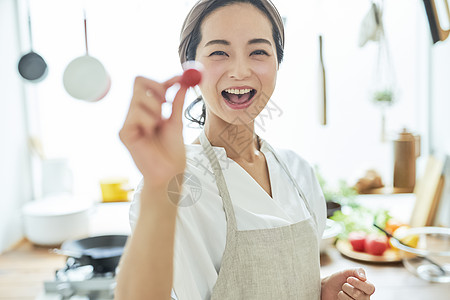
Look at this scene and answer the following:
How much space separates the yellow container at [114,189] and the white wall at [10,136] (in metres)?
0.36

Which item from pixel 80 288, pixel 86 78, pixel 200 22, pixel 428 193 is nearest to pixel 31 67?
pixel 86 78

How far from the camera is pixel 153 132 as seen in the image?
1.48 ft

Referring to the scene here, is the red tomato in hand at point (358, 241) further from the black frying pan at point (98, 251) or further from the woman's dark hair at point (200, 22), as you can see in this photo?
the woman's dark hair at point (200, 22)

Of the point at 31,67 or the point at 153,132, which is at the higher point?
the point at 31,67

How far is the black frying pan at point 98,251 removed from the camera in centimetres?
138

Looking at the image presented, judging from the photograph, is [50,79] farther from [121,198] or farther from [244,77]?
[244,77]

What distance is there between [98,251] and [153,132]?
1207 mm

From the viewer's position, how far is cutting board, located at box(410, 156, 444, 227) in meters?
1.79

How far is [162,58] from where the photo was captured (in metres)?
2.00

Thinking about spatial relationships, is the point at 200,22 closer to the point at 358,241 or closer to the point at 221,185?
the point at 221,185

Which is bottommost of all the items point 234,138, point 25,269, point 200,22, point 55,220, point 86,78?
point 25,269

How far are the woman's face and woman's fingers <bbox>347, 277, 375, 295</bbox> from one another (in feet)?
1.30

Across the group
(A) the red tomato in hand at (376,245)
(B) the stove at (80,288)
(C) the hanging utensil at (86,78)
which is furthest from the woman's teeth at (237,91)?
(A) the red tomato in hand at (376,245)

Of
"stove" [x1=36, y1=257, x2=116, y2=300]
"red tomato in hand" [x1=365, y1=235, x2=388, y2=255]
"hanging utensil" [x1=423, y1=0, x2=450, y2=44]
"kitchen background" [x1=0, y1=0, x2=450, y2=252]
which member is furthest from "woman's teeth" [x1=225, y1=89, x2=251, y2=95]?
"kitchen background" [x1=0, y1=0, x2=450, y2=252]
